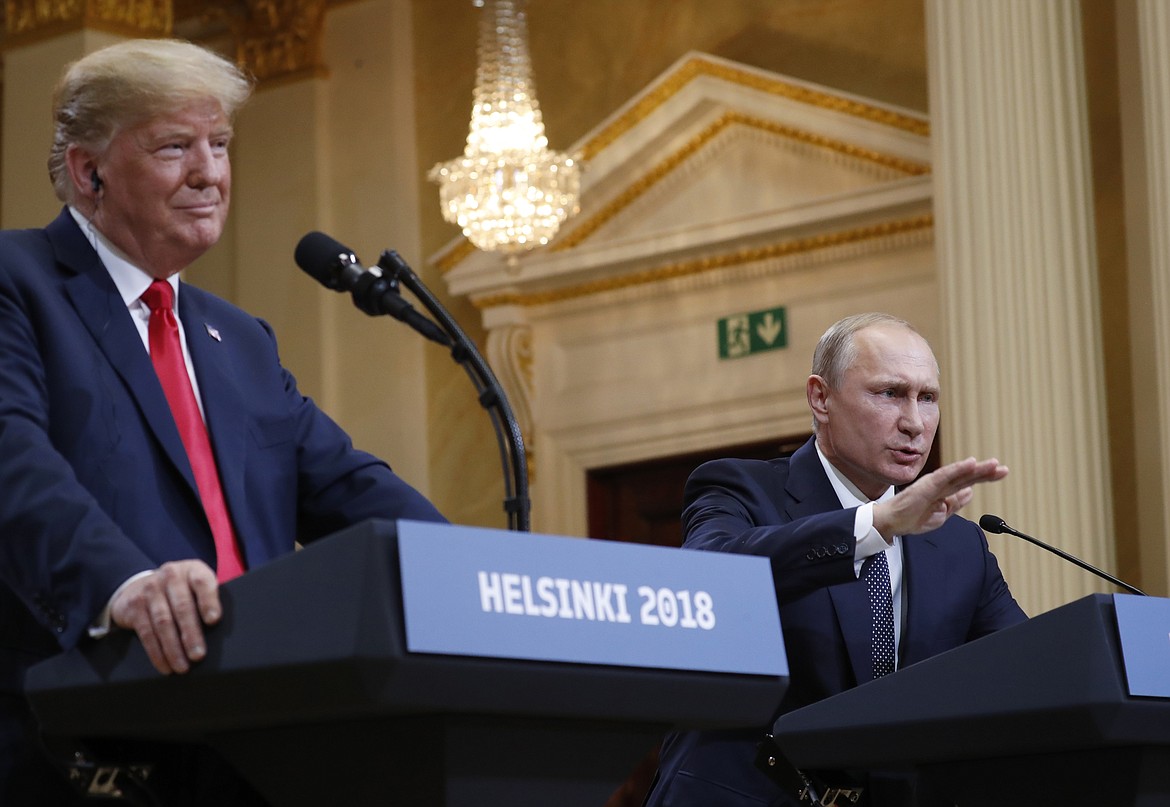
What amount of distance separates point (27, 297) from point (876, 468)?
5.01ft

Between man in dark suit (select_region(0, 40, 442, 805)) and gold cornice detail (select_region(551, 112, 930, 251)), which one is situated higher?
gold cornice detail (select_region(551, 112, 930, 251))

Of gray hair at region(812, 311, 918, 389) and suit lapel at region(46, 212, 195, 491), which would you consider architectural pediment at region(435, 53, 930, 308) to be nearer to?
gray hair at region(812, 311, 918, 389)

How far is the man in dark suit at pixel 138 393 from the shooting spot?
2021mm

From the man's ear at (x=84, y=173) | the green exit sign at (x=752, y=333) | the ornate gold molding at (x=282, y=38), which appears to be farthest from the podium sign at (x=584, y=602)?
the ornate gold molding at (x=282, y=38)

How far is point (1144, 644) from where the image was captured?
236 cm

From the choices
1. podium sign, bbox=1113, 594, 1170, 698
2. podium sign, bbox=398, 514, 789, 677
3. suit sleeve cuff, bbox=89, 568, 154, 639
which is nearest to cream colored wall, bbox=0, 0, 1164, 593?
podium sign, bbox=1113, 594, 1170, 698

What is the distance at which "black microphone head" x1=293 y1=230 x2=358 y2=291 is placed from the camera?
3191 mm

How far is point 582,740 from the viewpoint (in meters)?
1.87

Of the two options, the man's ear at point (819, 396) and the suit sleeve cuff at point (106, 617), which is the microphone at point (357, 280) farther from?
the suit sleeve cuff at point (106, 617)

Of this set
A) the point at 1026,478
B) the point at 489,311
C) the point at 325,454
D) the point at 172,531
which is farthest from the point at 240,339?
the point at 489,311

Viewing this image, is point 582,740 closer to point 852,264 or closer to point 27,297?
point 27,297

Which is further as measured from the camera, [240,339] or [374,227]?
[374,227]

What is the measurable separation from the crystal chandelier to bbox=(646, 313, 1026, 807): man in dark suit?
167 inches

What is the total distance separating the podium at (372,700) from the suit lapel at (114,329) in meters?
0.36
